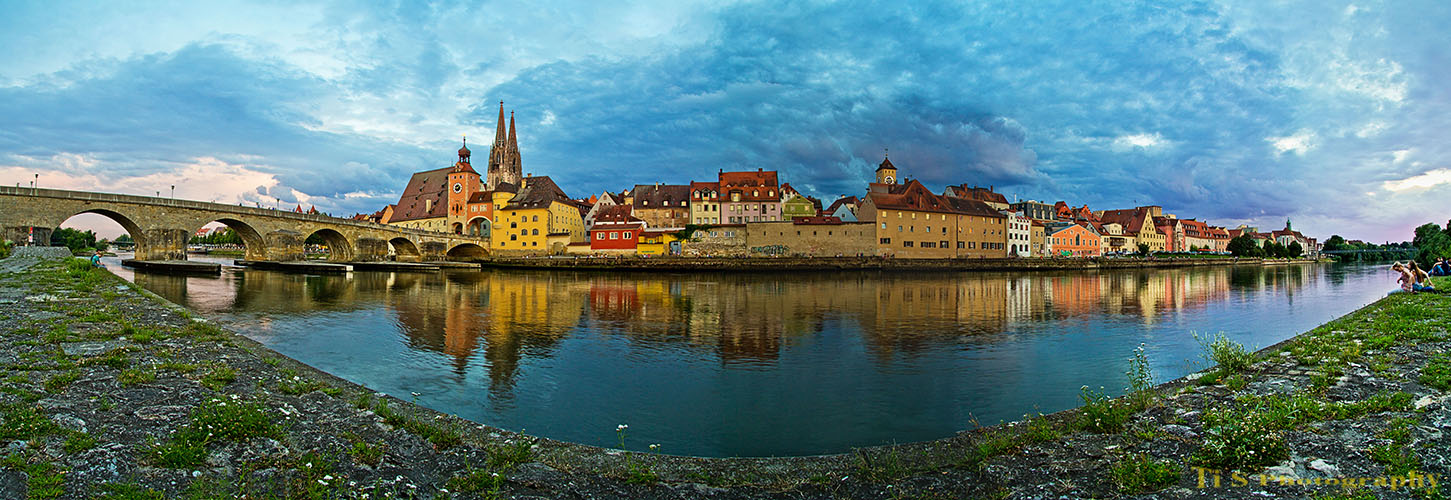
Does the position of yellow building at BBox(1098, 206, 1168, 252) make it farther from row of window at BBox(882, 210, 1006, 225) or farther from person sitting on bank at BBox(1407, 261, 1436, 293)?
person sitting on bank at BBox(1407, 261, 1436, 293)

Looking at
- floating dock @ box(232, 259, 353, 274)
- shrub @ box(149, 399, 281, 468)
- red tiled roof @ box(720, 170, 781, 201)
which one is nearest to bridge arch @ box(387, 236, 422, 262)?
floating dock @ box(232, 259, 353, 274)

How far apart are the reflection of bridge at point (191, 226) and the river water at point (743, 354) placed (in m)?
22.9

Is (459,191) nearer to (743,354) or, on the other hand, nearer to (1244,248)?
(743,354)

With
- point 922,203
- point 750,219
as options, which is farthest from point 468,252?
point 922,203

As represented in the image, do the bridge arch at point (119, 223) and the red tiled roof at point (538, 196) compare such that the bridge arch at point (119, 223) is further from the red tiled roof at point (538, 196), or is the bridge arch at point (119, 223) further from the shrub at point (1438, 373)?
the shrub at point (1438, 373)

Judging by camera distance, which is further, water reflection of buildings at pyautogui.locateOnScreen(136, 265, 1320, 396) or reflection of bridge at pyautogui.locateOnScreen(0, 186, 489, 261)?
reflection of bridge at pyautogui.locateOnScreen(0, 186, 489, 261)

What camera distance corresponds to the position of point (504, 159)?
318ft

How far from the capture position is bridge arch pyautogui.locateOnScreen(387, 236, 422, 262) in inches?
2515

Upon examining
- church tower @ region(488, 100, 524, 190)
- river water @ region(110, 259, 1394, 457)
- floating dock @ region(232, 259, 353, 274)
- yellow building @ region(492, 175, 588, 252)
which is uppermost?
church tower @ region(488, 100, 524, 190)

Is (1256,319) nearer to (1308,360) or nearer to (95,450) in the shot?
(1308,360)

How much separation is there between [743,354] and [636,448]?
6515 mm

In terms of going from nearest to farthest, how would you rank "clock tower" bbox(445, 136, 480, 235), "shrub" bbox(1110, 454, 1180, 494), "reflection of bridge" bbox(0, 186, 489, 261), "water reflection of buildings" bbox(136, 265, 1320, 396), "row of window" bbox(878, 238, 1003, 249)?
"shrub" bbox(1110, 454, 1180, 494)
"water reflection of buildings" bbox(136, 265, 1320, 396)
"reflection of bridge" bbox(0, 186, 489, 261)
"row of window" bbox(878, 238, 1003, 249)
"clock tower" bbox(445, 136, 480, 235)

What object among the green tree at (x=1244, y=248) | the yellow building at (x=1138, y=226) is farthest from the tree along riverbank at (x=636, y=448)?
the green tree at (x=1244, y=248)

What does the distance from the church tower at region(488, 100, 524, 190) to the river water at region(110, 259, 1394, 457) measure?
70.4 metres
